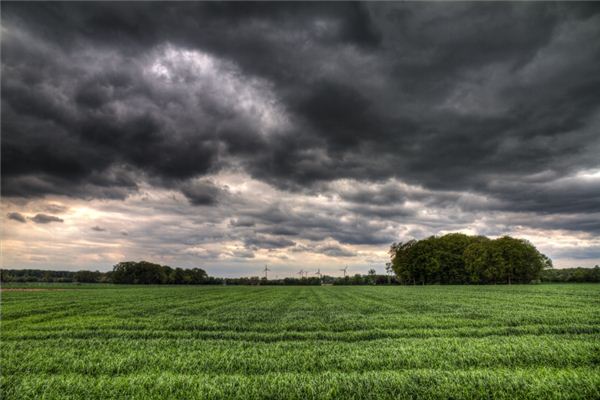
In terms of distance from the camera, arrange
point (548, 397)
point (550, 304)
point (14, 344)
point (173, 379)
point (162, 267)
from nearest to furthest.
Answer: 1. point (548, 397)
2. point (173, 379)
3. point (14, 344)
4. point (550, 304)
5. point (162, 267)

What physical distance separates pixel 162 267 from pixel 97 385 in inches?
7209

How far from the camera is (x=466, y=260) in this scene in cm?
10975

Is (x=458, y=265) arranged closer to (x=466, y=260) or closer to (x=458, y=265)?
(x=458, y=265)

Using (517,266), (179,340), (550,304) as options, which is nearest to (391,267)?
(517,266)

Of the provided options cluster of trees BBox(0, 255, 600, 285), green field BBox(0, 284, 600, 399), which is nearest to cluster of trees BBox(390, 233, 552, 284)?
cluster of trees BBox(0, 255, 600, 285)

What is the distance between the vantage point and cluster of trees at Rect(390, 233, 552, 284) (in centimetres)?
9825

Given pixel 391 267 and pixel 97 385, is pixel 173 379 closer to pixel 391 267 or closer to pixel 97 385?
pixel 97 385

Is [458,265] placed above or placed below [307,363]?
above

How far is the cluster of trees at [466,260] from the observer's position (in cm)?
9825

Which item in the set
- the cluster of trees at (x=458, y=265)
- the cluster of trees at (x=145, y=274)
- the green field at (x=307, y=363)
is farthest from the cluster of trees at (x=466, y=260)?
the cluster of trees at (x=145, y=274)

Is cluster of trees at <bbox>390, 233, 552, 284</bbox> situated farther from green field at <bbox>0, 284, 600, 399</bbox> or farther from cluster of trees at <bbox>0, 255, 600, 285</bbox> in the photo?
green field at <bbox>0, 284, 600, 399</bbox>

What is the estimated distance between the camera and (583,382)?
782 cm

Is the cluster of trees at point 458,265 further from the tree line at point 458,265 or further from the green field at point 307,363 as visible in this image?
the green field at point 307,363

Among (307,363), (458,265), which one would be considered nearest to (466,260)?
(458,265)
